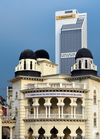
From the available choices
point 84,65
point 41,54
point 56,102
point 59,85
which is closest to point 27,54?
point 41,54

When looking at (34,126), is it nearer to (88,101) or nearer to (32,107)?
(32,107)

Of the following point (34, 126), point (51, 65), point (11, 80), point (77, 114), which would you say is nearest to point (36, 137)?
point (34, 126)

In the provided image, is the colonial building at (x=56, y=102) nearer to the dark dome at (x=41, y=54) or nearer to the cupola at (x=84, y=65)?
the cupola at (x=84, y=65)

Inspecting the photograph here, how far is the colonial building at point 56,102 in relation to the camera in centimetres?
5716

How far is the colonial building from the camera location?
188ft

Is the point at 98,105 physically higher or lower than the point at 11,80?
lower

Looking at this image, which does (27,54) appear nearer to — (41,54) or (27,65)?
(27,65)

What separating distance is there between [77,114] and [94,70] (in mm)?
A: 7516

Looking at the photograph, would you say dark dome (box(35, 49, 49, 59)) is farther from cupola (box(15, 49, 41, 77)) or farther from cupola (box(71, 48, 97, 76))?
cupola (box(71, 48, 97, 76))

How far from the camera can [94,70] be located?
60.9 m

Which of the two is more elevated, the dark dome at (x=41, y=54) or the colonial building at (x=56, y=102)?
the dark dome at (x=41, y=54)

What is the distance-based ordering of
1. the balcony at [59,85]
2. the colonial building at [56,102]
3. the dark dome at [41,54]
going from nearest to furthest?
1. the colonial building at [56,102]
2. the balcony at [59,85]
3. the dark dome at [41,54]

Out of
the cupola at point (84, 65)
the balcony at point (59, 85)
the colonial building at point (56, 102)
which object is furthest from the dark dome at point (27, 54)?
the cupola at point (84, 65)

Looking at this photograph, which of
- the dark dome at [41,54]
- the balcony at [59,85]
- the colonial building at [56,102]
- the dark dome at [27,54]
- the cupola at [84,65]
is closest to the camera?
the colonial building at [56,102]
